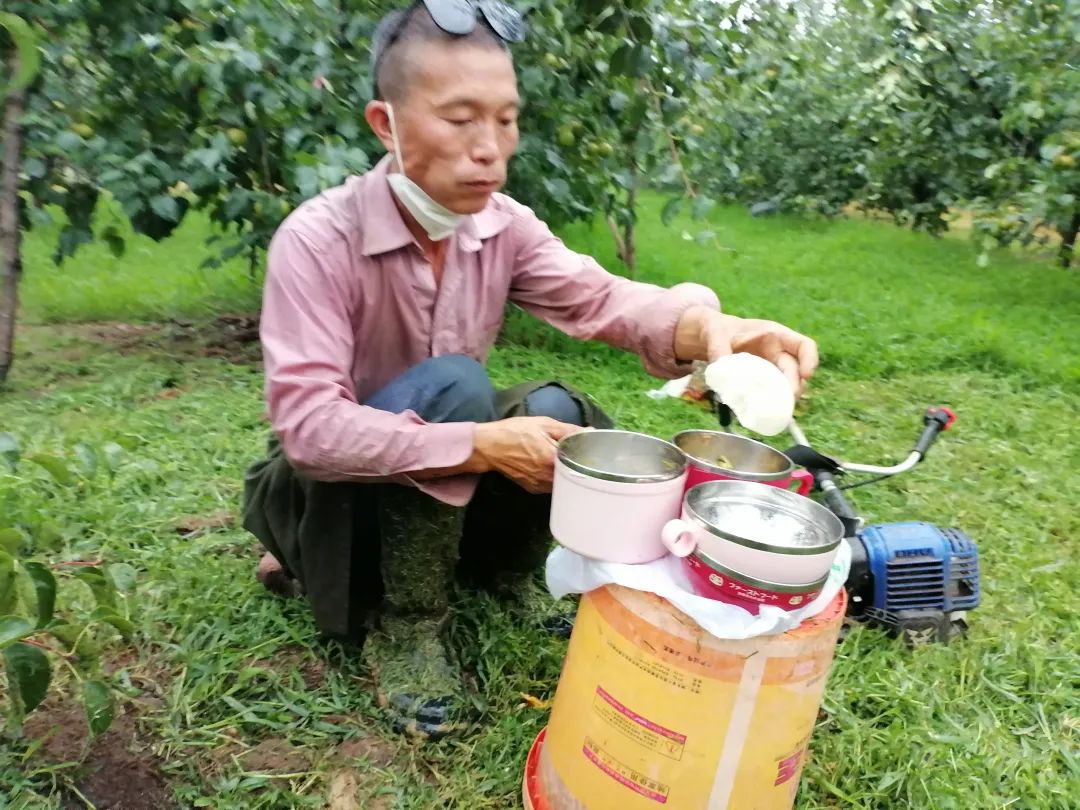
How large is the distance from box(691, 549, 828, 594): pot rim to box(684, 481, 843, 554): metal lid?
5 cm

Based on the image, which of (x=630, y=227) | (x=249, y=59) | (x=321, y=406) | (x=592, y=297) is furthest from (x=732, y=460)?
(x=630, y=227)

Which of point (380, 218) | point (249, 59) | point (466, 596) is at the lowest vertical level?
point (466, 596)

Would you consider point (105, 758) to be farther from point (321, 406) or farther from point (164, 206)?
point (164, 206)

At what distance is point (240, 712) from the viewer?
1684 millimetres

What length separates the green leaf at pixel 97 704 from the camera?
1.27 m

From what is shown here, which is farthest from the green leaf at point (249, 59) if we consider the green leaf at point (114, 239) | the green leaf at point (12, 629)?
the green leaf at point (12, 629)

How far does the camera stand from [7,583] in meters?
1.13

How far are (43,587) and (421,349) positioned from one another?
2.76ft

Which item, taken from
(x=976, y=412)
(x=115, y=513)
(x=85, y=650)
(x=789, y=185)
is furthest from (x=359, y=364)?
(x=789, y=185)

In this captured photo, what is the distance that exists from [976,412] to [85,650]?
11.4ft

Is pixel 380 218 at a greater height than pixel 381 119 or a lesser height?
lesser

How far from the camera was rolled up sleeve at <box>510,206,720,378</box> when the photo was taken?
1.86 metres

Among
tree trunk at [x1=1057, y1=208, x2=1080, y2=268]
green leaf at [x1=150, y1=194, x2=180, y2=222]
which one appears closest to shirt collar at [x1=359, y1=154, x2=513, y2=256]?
green leaf at [x1=150, y1=194, x2=180, y2=222]

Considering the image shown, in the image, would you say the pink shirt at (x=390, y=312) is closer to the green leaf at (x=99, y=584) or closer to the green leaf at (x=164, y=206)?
the green leaf at (x=99, y=584)
